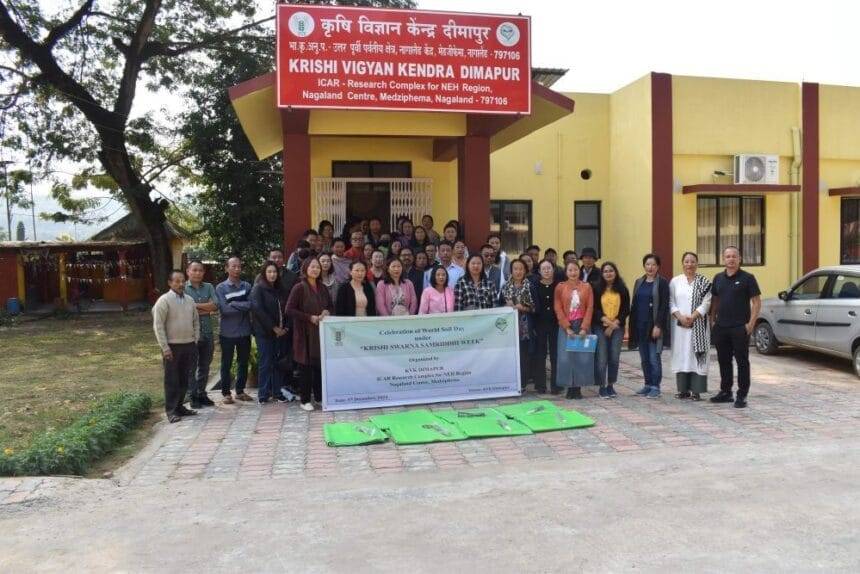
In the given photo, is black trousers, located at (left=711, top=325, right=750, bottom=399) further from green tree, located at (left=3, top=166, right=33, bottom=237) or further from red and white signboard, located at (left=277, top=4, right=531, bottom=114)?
green tree, located at (left=3, top=166, right=33, bottom=237)

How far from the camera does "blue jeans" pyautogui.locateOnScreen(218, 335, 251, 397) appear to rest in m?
7.92

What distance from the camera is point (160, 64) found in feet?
67.3

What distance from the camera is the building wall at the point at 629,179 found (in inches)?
510

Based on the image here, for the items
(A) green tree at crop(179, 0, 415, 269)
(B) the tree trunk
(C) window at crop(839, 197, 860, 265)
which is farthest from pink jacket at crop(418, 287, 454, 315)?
(B) the tree trunk

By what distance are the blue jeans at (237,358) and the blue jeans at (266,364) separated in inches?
8.6

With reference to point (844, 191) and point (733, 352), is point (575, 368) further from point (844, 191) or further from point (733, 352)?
point (844, 191)

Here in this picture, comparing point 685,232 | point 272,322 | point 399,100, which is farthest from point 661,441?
point 685,232

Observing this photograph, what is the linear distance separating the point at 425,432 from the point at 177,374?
2.76 m

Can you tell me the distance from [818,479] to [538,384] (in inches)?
146

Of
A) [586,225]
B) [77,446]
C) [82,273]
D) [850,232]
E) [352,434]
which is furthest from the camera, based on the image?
[82,273]

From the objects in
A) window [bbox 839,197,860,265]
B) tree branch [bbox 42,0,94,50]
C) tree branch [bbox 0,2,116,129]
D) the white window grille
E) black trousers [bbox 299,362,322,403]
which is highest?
tree branch [bbox 42,0,94,50]

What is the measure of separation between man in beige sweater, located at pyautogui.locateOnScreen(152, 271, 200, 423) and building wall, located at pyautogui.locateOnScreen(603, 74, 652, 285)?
8.76m

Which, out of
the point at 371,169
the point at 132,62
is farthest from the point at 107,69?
the point at 371,169

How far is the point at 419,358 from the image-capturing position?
7797 mm
